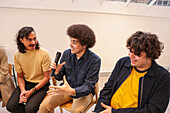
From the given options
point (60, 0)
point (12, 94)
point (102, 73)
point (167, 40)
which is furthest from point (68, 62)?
point (167, 40)

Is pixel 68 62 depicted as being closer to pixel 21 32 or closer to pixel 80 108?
pixel 80 108

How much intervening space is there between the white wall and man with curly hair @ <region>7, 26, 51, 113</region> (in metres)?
1.11

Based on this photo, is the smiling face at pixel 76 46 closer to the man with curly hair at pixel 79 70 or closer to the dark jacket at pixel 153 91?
the man with curly hair at pixel 79 70

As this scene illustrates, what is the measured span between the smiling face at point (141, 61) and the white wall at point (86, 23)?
1.98 metres

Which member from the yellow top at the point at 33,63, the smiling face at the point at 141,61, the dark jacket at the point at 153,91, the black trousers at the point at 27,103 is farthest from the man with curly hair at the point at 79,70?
the smiling face at the point at 141,61

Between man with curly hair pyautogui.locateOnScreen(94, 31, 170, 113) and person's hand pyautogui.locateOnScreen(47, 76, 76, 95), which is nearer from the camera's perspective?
man with curly hair pyautogui.locateOnScreen(94, 31, 170, 113)

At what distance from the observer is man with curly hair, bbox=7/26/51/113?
5.03 ft

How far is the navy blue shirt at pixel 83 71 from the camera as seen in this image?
1417mm

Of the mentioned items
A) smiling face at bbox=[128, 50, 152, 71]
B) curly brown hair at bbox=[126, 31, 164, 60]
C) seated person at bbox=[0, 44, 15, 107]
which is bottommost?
seated person at bbox=[0, 44, 15, 107]

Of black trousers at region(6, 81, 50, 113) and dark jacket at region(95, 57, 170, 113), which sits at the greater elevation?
dark jacket at region(95, 57, 170, 113)

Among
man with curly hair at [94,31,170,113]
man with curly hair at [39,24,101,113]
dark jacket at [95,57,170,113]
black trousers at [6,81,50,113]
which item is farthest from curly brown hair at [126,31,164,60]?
black trousers at [6,81,50,113]

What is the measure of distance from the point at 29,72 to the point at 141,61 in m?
1.35

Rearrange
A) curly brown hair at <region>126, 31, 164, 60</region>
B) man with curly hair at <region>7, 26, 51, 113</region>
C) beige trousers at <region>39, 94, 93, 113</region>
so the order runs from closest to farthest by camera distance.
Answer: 1. curly brown hair at <region>126, 31, 164, 60</region>
2. beige trousers at <region>39, 94, 93, 113</region>
3. man with curly hair at <region>7, 26, 51, 113</region>

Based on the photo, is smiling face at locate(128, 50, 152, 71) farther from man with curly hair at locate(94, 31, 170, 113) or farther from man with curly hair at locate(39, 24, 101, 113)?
man with curly hair at locate(39, 24, 101, 113)
